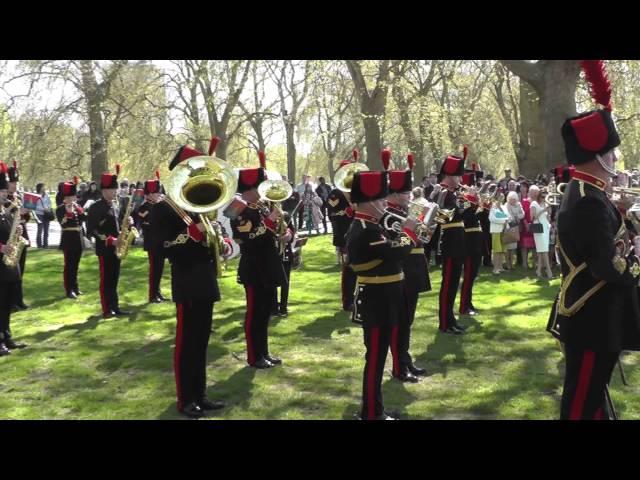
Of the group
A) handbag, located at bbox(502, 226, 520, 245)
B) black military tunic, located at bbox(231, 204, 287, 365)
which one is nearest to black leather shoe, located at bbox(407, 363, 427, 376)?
black military tunic, located at bbox(231, 204, 287, 365)

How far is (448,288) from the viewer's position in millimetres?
9523

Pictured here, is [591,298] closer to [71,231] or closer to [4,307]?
[4,307]

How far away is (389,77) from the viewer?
23.4m

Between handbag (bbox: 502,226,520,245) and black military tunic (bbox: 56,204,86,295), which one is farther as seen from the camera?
handbag (bbox: 502,226,520,245)

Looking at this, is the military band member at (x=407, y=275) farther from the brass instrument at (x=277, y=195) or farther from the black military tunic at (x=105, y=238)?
the black military tunic at (x=105, y=238)

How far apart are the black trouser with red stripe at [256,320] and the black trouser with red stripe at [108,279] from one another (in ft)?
13.0

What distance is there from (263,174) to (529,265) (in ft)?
31.5

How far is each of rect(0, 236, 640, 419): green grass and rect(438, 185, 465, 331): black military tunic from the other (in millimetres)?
357

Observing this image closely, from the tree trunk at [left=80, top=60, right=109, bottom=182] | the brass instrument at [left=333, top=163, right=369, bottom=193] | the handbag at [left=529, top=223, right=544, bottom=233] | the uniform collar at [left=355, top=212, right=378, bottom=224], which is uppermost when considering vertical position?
the tree trunk at [left=80, top=60, right=109, bottom=182]

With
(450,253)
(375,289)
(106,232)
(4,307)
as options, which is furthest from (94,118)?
(375,289)

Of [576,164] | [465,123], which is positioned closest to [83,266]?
[576,164]

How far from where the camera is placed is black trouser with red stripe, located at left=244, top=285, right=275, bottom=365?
8094 millimetres

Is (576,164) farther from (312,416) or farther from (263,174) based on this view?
(263,174)

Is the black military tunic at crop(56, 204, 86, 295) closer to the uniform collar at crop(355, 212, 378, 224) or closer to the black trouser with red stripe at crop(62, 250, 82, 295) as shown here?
the black trouser with red stripe at crop(62, 250, 82, 295)
